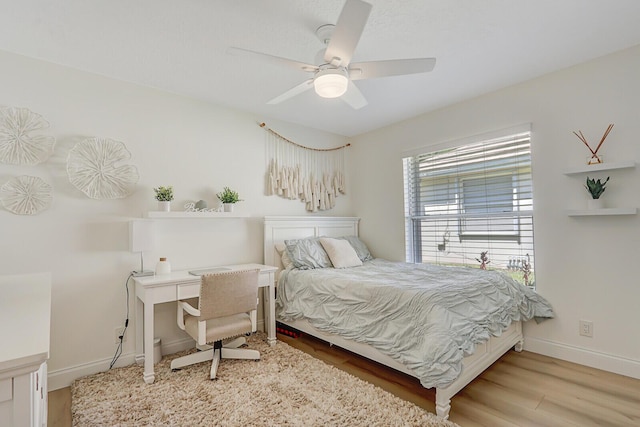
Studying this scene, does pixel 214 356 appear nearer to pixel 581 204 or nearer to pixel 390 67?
pixel 390 67

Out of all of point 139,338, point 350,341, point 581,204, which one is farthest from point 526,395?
point 139,338

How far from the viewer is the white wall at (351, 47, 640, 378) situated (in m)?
2.42

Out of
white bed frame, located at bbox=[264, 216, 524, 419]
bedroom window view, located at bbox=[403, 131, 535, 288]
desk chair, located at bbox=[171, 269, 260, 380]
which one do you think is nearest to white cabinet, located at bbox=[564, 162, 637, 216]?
bedroom window view, located at bbox=[403, 131, 535, 288]

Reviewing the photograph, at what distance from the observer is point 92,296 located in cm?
257

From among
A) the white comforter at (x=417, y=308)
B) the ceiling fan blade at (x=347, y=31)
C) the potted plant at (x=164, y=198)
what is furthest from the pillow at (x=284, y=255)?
the ceiling fan blade at (x=347, y=31)

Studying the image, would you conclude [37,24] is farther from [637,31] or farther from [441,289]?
[637,31]

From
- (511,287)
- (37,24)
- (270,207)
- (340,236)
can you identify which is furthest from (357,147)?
(37,24)

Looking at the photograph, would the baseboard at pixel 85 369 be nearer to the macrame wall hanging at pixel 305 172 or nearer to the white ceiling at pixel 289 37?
the macrame wall hanging at pixel 305 172

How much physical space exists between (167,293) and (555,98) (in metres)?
3.71

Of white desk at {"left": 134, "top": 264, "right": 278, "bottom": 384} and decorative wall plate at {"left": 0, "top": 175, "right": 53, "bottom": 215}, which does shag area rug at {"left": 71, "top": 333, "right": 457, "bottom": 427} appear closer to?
white desk at {"left": 134, "top": 264, "right": 278, "bottom": 384}

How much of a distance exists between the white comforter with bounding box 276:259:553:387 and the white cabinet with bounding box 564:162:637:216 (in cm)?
78

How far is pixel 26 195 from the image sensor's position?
7.60 feet

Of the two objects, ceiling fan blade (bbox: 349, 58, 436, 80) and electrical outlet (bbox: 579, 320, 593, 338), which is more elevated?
ceiling fan blade (bbox: 349, 58, 436, 80)

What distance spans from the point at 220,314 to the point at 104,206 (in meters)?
1.36
